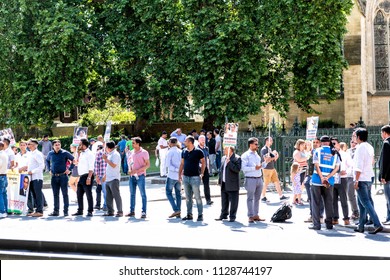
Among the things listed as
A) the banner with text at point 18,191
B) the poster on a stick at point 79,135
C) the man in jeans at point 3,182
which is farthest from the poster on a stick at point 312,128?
the man in jeans at point 3,182

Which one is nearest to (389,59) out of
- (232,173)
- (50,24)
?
(50,24)

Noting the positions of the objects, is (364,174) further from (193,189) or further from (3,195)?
(3,195)

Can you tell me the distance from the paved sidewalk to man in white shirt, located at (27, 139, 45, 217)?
602mm

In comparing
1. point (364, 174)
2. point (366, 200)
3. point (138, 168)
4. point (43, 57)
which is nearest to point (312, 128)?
point (138, 168)

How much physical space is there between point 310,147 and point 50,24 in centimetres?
2056

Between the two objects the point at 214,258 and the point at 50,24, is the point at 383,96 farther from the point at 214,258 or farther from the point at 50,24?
the point at 214,258

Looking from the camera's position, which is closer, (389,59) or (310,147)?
(310,147)

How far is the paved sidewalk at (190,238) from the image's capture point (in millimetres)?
9906

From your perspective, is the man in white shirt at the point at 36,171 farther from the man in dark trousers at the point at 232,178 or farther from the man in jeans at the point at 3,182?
the man in dark trousers at the point at 232,178

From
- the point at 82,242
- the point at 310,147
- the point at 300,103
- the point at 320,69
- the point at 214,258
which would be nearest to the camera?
the point at 214,258

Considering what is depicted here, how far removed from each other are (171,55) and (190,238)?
23824mm

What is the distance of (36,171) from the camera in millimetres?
15016

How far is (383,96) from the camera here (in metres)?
39.5

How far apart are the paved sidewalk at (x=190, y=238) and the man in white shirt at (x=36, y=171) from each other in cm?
60
